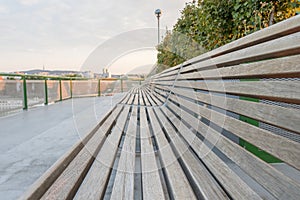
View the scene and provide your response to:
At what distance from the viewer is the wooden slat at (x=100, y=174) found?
0.75 metres

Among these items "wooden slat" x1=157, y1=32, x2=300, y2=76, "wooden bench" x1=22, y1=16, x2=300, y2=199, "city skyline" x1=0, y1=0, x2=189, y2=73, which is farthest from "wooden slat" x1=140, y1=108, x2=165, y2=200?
"city skyline" x1=0, y1=0, x2=189, y2=73

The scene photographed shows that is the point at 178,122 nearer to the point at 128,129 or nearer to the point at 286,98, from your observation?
the point at 128,129

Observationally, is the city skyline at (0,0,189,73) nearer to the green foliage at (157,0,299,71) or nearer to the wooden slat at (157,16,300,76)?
the green foliage at (157,0,299,71)

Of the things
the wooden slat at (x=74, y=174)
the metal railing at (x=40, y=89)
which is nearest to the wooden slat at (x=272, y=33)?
the wooden slat at (x=74, y=174)

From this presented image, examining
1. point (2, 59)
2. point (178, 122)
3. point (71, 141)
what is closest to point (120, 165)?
point (178, 122)

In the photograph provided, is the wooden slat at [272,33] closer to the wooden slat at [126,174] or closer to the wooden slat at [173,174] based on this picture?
the wooden slat at [173,174]

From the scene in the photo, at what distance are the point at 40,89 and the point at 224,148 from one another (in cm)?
633

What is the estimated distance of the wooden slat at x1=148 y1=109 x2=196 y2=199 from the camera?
0.74 meters

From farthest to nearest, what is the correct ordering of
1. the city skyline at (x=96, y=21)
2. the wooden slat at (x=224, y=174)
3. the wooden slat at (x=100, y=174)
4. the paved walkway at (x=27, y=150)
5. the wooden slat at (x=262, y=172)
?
the city skyline at (x=96, y=21), the paved walkway at (x=27, y=150), the wooden slat at (x=100, y=174), the wooden slat at (x=224, y=174), the wooden slat at (x=262, y=172)

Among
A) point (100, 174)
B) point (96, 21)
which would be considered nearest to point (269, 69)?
point (100, 174)

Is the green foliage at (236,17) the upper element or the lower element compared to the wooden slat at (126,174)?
A: upper

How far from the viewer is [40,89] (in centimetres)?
608

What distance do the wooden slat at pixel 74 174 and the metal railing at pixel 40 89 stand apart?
12.6 feet

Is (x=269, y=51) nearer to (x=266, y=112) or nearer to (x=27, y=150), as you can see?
(x=266, y=112)
